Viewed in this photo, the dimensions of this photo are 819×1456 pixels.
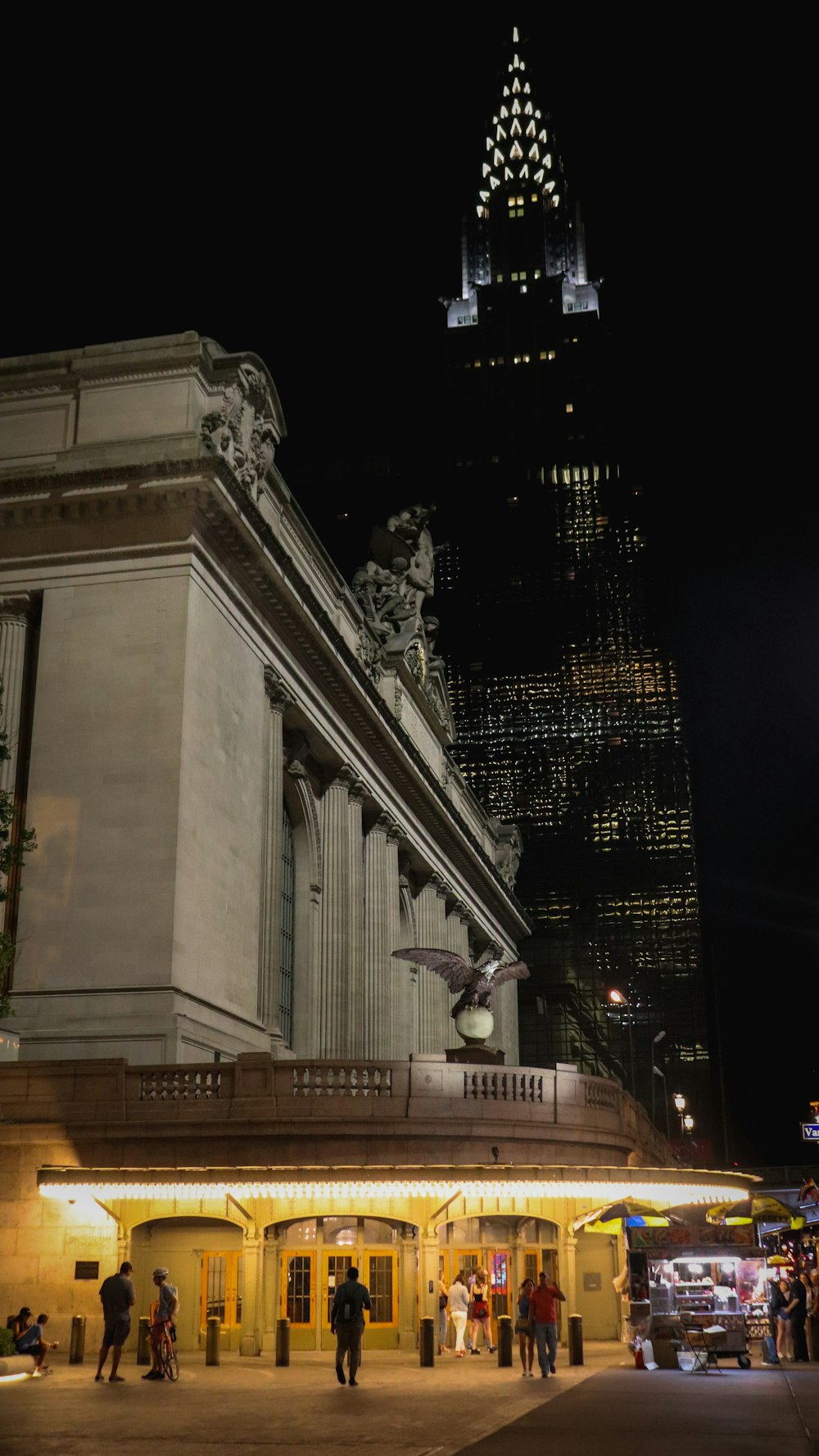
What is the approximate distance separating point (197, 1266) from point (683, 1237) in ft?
29.2

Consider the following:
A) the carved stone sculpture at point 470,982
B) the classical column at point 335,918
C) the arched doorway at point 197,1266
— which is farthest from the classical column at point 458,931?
the arched doorway at point 197,1266

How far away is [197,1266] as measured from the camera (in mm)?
26156

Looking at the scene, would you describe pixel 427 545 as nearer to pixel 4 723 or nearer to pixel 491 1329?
pixel 4 723

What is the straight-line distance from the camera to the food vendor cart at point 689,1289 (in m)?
24.6

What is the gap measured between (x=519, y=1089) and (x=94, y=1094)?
8213 millimetres

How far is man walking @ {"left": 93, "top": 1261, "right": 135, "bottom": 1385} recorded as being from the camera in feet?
69.8

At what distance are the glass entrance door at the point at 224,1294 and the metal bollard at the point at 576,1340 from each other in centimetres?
611

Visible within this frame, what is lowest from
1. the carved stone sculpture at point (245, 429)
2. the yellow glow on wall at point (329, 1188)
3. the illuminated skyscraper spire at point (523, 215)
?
the yellow glow on wall at point (329, 1188)

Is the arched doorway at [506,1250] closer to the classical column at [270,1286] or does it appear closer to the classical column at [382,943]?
the classical column at [270,1286]

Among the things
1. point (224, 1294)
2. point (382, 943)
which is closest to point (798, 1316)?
point (224, 1294)

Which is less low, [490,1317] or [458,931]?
[458,931]

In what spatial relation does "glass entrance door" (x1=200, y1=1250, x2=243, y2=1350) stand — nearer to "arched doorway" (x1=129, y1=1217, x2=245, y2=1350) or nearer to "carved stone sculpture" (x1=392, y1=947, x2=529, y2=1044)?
"arched doorway" (x1=129, y1=1217, x2=245, y2=1350)

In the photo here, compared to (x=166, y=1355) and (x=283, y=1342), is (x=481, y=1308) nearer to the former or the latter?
(x=283, y=1342)

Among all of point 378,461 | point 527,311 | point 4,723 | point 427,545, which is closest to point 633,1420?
point 4,723
